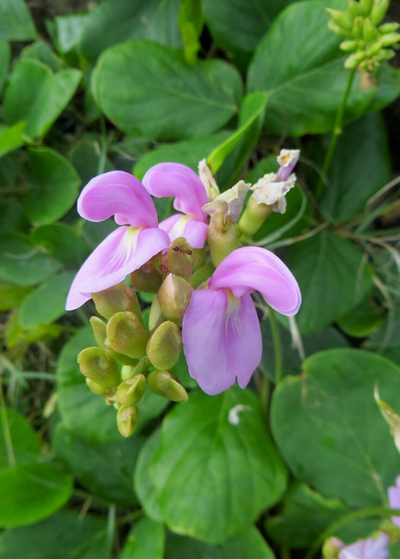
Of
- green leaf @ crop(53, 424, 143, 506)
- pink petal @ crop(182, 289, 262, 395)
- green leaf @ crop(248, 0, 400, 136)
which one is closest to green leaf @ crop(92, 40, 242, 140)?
green leaf @ crop(248, 0, 400, 136)

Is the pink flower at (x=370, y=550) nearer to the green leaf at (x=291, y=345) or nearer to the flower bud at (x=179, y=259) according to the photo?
the green leaf at (x=291, y=345)

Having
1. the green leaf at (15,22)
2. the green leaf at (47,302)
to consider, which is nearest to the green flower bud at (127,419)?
the green leaf at (47,302)

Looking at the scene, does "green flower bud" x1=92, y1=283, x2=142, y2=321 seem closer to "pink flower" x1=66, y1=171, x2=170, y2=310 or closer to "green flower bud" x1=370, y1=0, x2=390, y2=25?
"pink flower" x1=66, y1=171, x2=170, y2=310

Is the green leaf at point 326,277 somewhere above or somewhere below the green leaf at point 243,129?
below

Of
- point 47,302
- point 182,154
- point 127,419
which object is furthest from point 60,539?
point 182,154

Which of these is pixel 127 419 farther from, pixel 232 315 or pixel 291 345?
pixel 291 345
